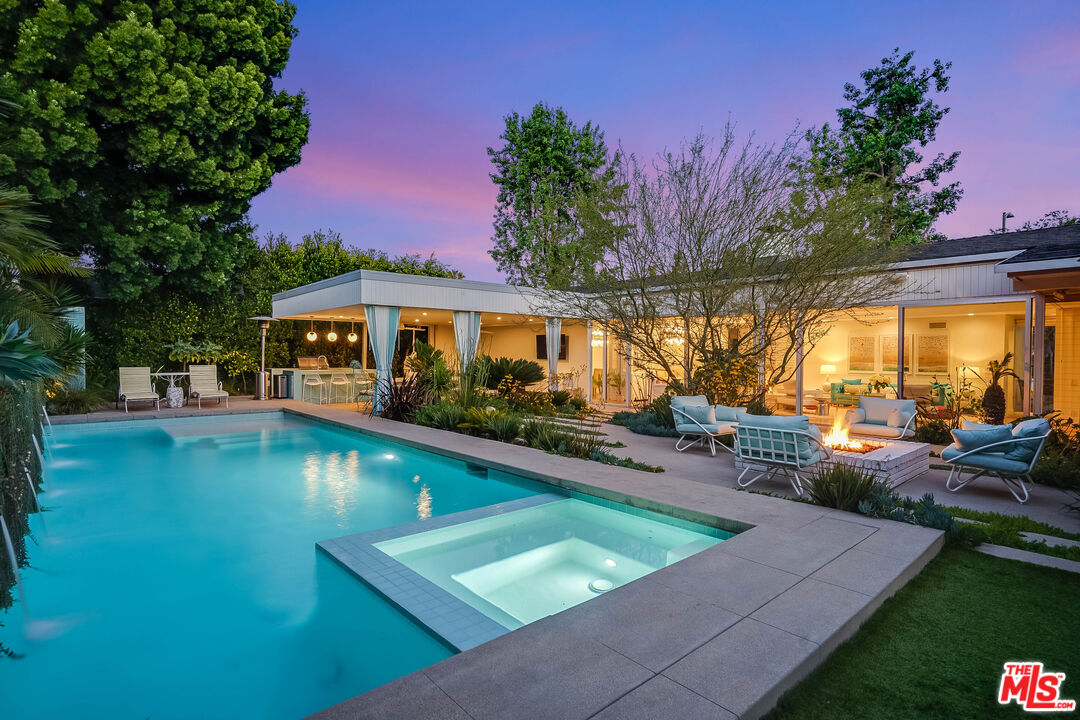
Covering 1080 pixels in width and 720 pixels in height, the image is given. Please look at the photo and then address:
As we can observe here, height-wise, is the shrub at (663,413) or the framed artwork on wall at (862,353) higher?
the framed artwork on wall at (862,353)

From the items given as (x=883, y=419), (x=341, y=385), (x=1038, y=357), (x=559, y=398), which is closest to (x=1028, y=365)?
(x=1038, y=357)

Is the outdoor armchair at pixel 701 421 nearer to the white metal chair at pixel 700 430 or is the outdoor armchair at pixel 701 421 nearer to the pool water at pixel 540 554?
the white metal chair at pixel 700 430

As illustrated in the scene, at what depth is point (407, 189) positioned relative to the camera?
74.3 ft

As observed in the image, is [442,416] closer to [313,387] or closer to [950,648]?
[313,387]

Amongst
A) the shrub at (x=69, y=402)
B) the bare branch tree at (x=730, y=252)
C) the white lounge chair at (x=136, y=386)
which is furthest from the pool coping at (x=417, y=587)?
the shrub at (x=69, y=402)

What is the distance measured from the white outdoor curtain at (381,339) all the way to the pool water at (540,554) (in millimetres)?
7284

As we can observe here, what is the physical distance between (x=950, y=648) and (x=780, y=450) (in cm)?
320

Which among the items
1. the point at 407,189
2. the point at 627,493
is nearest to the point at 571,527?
the point at 627,493

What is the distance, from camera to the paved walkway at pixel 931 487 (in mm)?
5145

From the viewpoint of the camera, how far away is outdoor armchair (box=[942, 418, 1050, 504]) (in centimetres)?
541

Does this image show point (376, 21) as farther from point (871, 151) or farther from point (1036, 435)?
point (1036, 435)

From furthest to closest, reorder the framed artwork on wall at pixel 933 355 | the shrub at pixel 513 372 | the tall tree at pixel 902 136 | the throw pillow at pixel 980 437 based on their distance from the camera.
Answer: the tall tree at pixel 902 136 < the shrub at pixel 513 372 < the framed artwork on wall at pixel 933 355 < the throw pillow at pixel 980 437

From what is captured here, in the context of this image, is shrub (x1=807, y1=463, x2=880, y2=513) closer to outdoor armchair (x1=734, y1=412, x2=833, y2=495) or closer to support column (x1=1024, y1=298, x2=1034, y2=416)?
outdoor armchair (x1=734, y1=412, x2=833, y2=495)

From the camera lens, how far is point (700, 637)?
8.38 ft
